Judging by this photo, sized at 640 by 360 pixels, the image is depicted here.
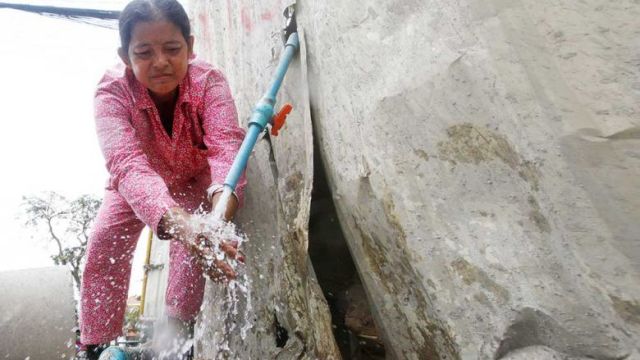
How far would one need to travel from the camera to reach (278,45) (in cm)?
225

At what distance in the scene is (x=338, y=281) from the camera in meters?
2.11

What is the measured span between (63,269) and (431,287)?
146 inches

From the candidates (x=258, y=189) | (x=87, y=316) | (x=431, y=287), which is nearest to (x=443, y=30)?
(x=431, y=287)

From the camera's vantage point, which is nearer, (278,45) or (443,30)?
(443,30)

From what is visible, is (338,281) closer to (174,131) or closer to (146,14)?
(174,131)

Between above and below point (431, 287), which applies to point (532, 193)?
above

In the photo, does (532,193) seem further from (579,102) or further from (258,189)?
(258,189)

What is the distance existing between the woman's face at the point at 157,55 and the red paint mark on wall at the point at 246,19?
480 millimetres

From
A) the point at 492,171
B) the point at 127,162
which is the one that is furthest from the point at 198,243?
the point at 492,171

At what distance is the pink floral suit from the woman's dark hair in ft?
0.83

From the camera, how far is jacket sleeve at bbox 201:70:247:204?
2053mm

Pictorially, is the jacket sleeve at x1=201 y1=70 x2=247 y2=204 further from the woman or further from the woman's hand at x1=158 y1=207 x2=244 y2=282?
the woman's hand at x1=158 y1=207 x2=244 y2=282

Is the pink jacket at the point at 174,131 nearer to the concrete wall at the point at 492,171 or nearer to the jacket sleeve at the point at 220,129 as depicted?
the jacket sleeve at the point at 220,129

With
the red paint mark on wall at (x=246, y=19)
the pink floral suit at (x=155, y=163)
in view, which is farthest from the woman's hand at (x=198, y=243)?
the red paint mark on wall at (x=246, y=19)
